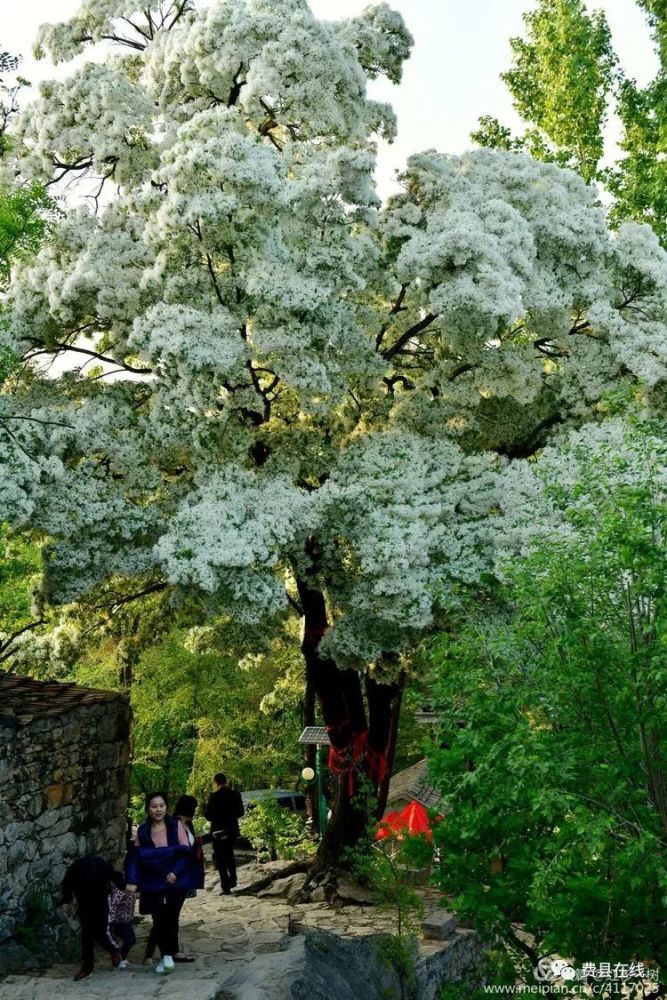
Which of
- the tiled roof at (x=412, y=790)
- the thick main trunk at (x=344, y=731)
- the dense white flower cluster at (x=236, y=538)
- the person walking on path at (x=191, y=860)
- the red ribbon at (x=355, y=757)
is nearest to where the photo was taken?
the person walking on path at (x=191, y=860)

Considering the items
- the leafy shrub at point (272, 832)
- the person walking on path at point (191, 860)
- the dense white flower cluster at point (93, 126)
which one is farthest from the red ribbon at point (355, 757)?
the dense white flower cluster at point (93, 126)

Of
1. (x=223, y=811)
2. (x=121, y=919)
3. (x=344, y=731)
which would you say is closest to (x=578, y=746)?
(x=121, y=919)

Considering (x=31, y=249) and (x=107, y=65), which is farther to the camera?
(x=107, y=65)

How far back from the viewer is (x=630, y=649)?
689 centimetres

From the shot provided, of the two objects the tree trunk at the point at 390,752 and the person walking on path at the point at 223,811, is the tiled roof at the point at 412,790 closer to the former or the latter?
the tree trunk at the point at 390,752

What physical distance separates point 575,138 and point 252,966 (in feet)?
49.4

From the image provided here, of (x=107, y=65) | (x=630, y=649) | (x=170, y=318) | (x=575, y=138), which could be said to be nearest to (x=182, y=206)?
(x=170, y=318)

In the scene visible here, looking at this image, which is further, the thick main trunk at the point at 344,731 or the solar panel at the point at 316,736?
the solar panel at the point at 316,736

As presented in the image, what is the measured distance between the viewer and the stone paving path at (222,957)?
7836mm

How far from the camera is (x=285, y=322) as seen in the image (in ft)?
36.8

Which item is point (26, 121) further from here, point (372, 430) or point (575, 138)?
point (575, 138)

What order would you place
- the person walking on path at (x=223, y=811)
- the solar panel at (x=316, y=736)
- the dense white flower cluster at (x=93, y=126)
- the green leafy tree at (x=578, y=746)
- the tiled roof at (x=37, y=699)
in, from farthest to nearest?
the solar panel at (x=316, y=736)
the person walking on path at (x=223, y=811)
the dense white flower cluster at (x=93, y=126)
the tiled roof at (x=37, y=699)
the green leafy tree at (x=578, y=746)

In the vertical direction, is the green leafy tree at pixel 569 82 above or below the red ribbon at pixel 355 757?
above

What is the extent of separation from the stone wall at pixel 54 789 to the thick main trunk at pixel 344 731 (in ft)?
9.85
